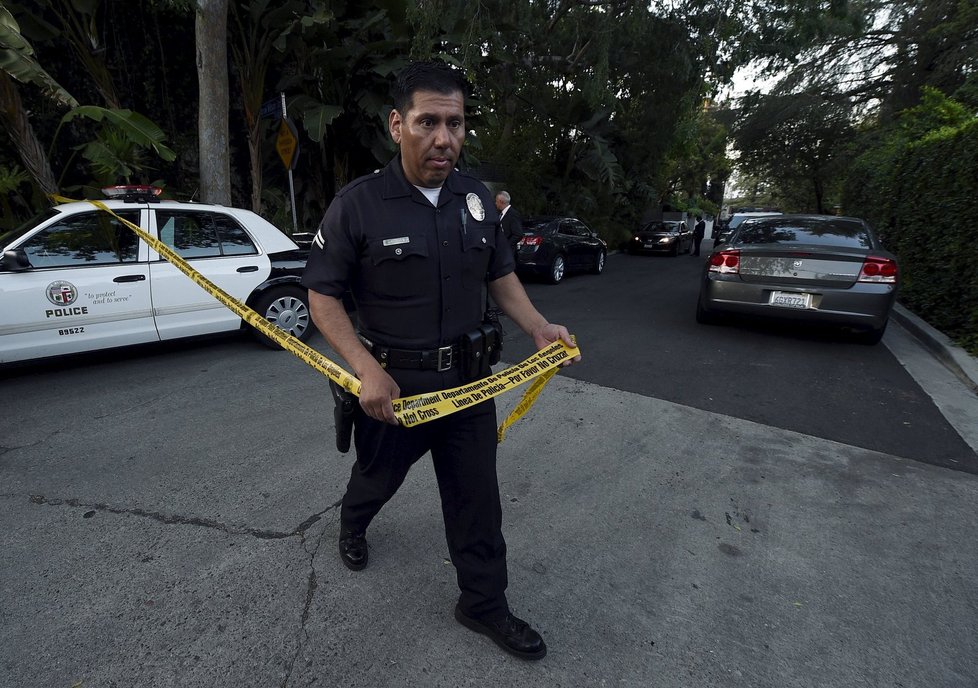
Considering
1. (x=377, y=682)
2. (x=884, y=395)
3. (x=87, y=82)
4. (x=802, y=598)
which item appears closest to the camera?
(x=377, y=682)

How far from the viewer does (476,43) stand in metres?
10.4

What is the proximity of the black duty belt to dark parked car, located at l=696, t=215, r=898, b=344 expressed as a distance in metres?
5.29

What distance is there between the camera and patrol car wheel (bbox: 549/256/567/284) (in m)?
11.3

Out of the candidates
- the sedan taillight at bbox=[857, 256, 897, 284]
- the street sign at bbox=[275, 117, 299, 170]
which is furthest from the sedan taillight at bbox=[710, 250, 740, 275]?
the street sign at bbox=[275, 117, 299, 170]

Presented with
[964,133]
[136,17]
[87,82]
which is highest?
[136,17]

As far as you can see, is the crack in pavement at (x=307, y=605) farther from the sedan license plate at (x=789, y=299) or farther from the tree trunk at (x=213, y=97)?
the tree trunk at (x=213, y=97)

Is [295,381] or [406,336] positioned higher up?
[406,336]

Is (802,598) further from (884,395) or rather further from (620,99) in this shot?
(620,99)

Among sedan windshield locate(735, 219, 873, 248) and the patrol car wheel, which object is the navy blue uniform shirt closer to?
sedan windshield locate(735, 219, 873, 248)

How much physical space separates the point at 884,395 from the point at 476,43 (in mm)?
9323

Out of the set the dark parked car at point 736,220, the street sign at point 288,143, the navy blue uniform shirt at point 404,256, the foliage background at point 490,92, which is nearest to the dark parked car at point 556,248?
the foliage background at point 490,92

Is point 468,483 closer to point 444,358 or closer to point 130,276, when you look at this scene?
point 444,358

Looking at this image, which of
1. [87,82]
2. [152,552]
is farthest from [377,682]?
[87,82]

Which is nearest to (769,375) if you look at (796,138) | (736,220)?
(736,220)
